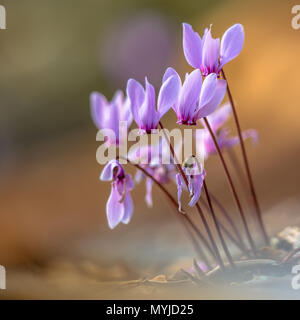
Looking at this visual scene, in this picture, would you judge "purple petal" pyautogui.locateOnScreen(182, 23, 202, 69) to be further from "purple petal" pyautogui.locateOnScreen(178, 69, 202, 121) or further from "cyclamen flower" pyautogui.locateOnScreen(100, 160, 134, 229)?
"cyclamen flower" pyautogui.locateOnScreen(100, 160, 134, 229)

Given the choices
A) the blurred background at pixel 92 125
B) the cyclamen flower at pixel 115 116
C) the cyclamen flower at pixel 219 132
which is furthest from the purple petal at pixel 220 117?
the blurred background at pixel 92 125

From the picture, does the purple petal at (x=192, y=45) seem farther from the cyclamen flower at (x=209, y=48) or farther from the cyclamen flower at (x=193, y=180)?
the cyclamen flower at (x=193, y=180)

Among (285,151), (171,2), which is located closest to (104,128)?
(285,151)

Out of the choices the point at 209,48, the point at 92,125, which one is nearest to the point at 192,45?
the point at 209,48

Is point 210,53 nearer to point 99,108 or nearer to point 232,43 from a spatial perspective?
point 232,43

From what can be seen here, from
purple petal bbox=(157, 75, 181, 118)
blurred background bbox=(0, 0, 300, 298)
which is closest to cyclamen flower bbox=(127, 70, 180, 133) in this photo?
purple petal bbox=(157, 75, 181, 118)

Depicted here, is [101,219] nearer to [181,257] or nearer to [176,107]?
[181,257]

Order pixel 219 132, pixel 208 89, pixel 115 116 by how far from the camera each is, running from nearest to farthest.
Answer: pixel 208 89 → pixel 115 116 → pixel 219 132

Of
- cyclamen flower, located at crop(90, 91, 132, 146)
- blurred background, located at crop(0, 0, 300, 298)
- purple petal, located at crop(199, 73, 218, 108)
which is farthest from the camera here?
blurred background, located at crop(0, 0, 300, 298)
